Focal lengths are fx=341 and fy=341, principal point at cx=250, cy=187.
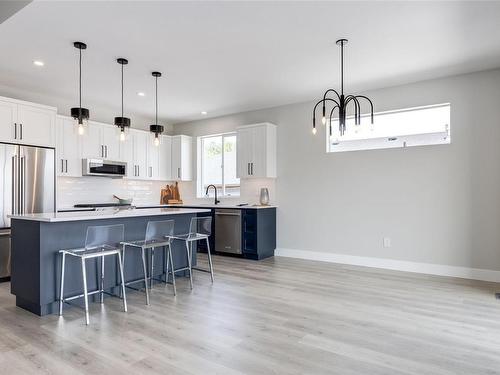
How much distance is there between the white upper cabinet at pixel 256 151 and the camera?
20.0ft

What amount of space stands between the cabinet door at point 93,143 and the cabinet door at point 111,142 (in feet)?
0.25

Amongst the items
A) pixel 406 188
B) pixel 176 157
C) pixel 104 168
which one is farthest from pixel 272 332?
pixel 176 157

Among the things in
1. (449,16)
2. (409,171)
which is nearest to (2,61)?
(449,16)

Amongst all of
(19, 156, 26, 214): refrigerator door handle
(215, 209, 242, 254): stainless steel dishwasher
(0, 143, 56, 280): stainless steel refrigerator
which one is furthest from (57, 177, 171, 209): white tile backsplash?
(215, 209, 242, 254): stainless steel dishwasher

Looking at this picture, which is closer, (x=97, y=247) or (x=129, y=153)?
(x=97, y=247)

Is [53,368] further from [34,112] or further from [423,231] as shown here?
[423,231]

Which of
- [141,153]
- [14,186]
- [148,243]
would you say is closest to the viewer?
[148,243]

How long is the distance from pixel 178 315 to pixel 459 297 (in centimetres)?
298

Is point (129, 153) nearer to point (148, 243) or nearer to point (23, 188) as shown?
point (23, 188)

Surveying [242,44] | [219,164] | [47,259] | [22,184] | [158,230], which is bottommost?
[47,259]

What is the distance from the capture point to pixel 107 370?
2188 millimetres

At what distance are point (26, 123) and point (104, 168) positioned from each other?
1.48 meters

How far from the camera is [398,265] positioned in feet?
16.4

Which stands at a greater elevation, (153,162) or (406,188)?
(153,162)
